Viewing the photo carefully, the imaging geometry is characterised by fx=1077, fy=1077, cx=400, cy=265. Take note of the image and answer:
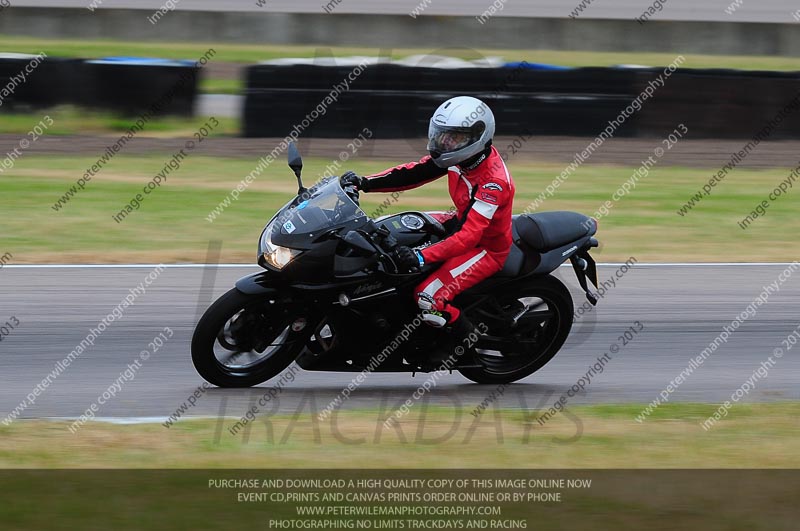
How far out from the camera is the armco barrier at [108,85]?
16.0m

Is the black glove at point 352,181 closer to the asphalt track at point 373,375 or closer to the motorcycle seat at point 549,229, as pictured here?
the motorcycle seat at point 549,229

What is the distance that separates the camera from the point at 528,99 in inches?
643

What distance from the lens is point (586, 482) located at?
5.45m

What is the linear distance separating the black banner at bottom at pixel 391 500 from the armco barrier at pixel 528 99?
1085 cm

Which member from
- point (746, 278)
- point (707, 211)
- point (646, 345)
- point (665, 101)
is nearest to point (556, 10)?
point (665, 101)

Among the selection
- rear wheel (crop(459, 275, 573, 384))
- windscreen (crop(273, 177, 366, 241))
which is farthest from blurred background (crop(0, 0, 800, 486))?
windscreen (crop(273, 177, 366, 241))

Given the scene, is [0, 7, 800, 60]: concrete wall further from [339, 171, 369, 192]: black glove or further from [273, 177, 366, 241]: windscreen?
[273, 177, 366, 241]: windscreen

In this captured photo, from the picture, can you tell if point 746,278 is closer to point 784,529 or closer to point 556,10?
point 784,529

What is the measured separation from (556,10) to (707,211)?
17.1 m

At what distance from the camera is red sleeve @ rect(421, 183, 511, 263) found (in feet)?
22.3

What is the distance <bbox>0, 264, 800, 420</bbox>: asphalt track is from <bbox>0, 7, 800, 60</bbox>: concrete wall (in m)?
13.2

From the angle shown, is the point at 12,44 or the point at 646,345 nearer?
the point at 646,345

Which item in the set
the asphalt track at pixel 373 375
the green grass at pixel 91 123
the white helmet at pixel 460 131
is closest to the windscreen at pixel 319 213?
the white helmet at pixel 460 131

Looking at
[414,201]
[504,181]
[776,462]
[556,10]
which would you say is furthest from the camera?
[556,10]
